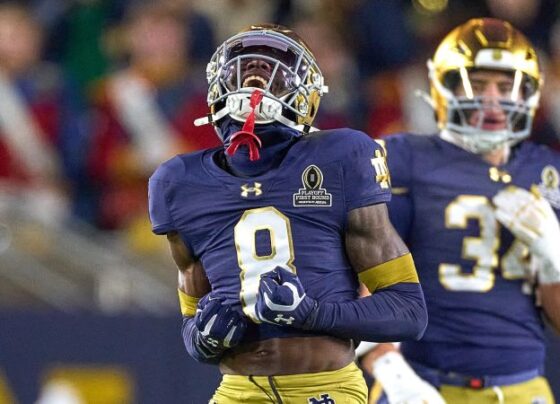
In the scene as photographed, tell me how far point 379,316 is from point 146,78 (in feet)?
12.1

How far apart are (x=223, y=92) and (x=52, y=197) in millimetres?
3153

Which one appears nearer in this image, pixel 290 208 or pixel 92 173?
pixel 290 208

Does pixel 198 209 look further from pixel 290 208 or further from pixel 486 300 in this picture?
pixel 486 300

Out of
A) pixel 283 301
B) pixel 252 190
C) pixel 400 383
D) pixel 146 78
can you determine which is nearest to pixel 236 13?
pixel 146 78

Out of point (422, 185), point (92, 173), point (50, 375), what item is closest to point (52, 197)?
point (92, 173)

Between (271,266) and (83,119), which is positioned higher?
(83,119)

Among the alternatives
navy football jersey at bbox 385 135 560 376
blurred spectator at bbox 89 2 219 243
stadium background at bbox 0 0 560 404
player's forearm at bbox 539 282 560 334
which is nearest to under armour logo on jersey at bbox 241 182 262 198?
navy football jersey at bbox 385 135 560 376

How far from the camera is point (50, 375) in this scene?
17.7ft

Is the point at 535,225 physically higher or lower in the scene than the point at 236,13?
lower

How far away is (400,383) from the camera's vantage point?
357 centimetres

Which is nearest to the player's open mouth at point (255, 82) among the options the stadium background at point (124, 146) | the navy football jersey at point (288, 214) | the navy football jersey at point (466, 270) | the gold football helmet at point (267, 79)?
the gold football helmet at point (267, 79)

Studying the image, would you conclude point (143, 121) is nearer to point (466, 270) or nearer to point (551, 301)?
point (466, 270)

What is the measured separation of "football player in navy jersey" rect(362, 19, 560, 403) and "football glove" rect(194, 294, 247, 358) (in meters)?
0.88

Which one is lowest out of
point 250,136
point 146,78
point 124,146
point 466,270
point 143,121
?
point 466,270
